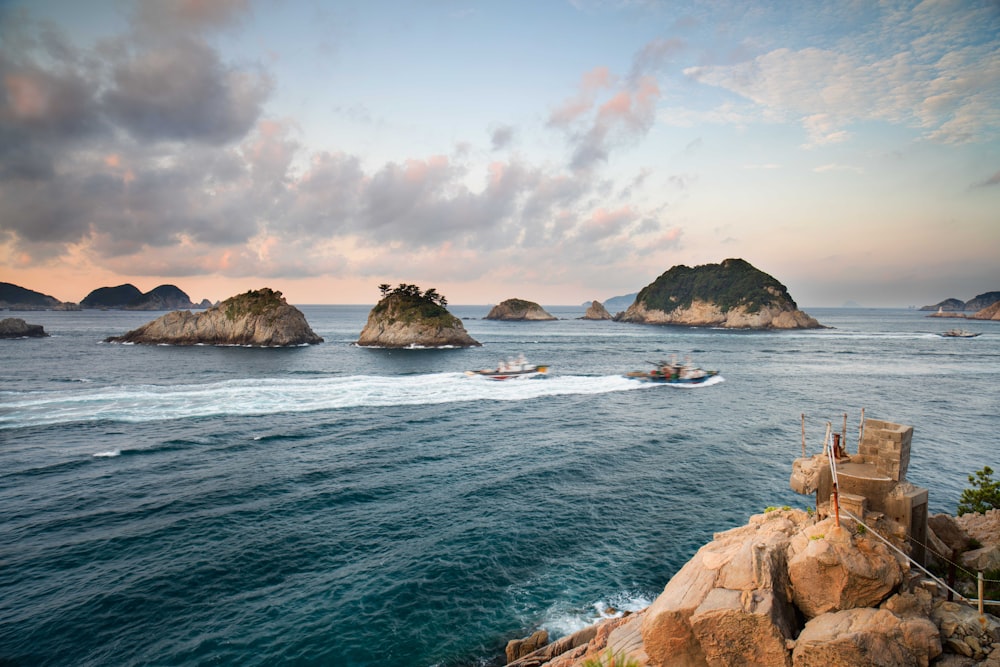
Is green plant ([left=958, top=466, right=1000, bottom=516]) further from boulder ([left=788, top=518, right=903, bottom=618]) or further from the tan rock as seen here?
the tan rock

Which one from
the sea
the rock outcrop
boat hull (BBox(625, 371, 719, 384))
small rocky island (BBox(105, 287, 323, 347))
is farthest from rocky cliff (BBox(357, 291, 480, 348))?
the rock outcrop

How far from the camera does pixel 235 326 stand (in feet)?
381

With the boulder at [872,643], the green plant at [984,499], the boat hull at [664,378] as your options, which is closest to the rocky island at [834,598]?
the boulder at [872,643]

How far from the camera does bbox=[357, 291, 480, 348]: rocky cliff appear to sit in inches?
4658

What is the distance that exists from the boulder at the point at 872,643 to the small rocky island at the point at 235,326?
396 ft

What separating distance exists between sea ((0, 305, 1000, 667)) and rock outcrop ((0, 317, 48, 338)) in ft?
323

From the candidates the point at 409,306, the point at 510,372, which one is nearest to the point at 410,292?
the point at 409,306

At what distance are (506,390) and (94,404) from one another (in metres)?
47.8

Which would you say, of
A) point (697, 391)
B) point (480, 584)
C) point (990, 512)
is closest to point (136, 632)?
point (480, 584)

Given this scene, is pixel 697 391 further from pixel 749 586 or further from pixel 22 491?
pixel 22 491

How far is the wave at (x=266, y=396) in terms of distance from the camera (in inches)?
1906

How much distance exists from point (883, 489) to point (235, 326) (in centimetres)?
12876

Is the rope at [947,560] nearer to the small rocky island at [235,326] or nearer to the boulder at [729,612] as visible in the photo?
the boulder at [729,612]

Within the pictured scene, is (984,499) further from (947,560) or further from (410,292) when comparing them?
(410,292)
